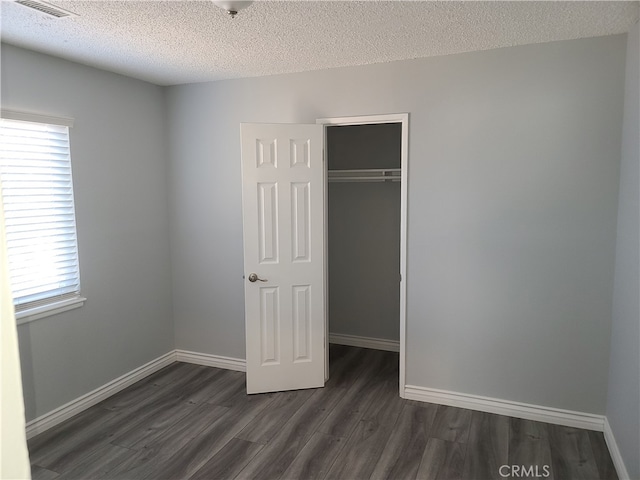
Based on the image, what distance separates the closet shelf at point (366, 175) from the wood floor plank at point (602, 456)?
2.54 m

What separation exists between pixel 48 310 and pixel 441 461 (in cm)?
277

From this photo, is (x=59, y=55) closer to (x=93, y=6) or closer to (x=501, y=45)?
(x=93, y=6)

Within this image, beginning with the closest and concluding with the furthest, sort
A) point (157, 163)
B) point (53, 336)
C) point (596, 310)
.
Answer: point (596, 310) → point (53, 336) → point (157, 163)

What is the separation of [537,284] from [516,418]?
98 centimetres

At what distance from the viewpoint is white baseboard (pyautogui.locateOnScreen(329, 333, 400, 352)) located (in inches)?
178

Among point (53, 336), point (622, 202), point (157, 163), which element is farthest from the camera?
point (157, 163)

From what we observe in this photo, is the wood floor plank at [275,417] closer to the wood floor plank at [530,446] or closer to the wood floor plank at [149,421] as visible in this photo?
the wood floor plank at [149,421]

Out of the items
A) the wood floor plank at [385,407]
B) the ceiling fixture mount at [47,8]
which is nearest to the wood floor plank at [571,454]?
the wood floor plank at [385,407]

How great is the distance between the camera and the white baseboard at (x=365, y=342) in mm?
4523

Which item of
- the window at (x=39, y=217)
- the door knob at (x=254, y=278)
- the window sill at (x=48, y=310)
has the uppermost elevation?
the window at (x=39, y=217)

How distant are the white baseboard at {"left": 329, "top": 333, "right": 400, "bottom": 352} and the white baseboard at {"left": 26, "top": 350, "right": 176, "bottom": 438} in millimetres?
1689

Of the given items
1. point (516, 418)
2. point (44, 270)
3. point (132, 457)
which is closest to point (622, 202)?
point (516, 418)

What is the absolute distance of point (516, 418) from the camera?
10.3 ft

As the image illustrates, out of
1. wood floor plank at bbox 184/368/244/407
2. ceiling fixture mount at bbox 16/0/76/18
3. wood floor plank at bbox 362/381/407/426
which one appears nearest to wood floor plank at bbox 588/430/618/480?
wood floor plank at bbox 362/381/407/426
